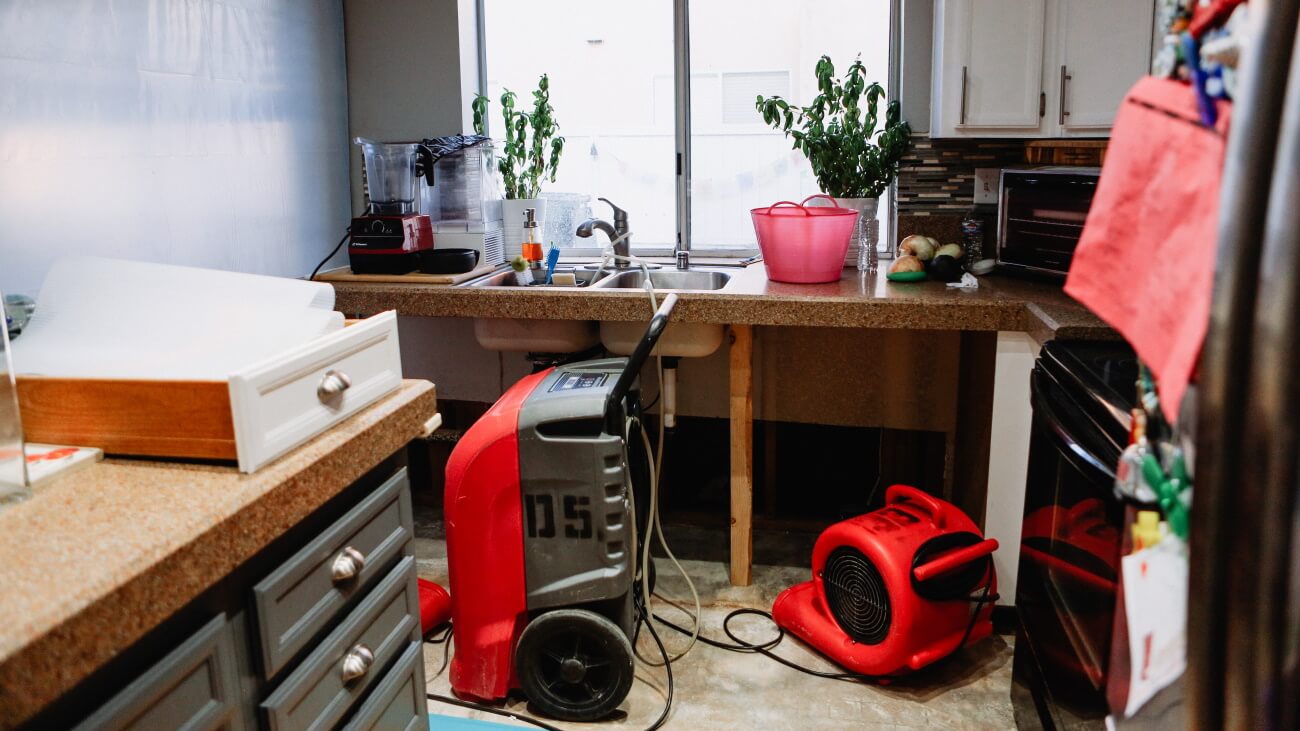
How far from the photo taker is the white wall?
2148 mm

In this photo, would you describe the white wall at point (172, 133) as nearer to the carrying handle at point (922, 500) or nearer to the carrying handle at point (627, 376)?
the carrying handle at point (627, 376)

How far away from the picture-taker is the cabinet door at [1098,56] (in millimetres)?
2615

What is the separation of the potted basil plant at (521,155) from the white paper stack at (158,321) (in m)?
2.06

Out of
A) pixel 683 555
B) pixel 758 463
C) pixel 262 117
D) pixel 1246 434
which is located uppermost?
pixel 262 117

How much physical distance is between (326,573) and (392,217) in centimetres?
200

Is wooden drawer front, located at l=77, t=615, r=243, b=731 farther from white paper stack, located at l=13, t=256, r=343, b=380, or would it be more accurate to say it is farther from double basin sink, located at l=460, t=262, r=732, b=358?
double basin sink, located at l=460, t=262, r=732, b=358

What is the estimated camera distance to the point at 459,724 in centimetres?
218

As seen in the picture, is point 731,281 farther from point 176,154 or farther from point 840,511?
point 176,154

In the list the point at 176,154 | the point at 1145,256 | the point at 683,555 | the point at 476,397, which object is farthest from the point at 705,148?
the point at 1145,256

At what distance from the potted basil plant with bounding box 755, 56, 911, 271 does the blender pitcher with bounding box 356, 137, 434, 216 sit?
1.24m

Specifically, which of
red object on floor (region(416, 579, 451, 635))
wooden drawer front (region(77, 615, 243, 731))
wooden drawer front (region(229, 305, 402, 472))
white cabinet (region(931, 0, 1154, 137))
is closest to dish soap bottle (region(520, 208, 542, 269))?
red object on floor (region(416, 579, 451, 635))

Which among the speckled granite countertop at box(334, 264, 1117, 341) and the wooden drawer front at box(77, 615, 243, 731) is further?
the speckled granite countertop at box(334, 264, 1117, 341)

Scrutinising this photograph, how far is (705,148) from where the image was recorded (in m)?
3.44

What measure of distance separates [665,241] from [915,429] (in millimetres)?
1157
